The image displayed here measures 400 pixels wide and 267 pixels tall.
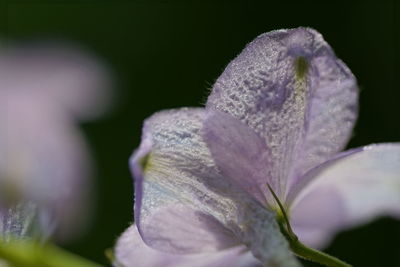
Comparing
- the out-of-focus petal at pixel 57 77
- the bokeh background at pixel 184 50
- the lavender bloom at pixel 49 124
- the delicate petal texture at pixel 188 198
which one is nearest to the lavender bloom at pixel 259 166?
the delicate petal texture at pixel 188 198

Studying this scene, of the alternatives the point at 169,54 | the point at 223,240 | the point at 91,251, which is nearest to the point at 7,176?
the point at 223,240

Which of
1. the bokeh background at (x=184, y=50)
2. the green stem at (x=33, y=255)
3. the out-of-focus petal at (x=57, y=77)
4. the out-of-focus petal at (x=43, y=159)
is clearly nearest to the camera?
the green stem at (x=33, y=255)

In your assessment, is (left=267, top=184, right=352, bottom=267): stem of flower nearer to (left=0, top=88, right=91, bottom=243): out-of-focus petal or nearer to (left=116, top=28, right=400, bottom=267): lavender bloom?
(left=116, top=28, right=400, bottom=267): lavender bloom

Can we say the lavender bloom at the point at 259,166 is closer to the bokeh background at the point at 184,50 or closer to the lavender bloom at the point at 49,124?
the lavender bloom at the point at 49,124

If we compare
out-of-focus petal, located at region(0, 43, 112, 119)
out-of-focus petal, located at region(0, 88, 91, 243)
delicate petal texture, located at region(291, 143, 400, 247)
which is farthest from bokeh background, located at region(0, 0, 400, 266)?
delicate petal texture, located at region(291, 143, 400, 247)

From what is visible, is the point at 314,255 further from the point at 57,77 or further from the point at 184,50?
the point at 184,50
